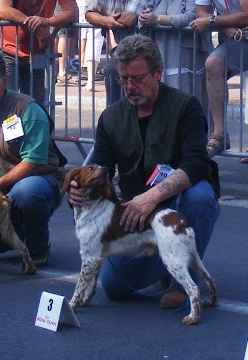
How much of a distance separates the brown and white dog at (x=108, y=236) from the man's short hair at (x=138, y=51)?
550 mm

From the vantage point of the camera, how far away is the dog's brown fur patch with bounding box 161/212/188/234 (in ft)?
18.0

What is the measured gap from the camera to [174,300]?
5.84m

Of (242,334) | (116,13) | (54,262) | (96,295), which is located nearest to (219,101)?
(116,13)

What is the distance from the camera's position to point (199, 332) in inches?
215

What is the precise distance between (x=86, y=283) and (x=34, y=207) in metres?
1.01

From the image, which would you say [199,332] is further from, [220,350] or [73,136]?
[73,136]

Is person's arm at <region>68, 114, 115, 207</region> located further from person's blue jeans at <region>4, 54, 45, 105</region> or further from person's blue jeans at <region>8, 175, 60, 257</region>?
person's blue jeans at <region>4, 54, 45, 105</region>

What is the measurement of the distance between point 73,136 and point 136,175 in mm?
3897

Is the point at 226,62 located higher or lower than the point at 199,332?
higher

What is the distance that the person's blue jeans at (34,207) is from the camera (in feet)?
21.7

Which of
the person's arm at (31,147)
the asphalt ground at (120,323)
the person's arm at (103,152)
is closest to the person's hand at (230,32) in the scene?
the asphalt ground at (120,323)

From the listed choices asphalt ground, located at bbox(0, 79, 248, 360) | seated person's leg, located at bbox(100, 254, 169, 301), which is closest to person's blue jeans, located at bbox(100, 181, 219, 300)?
seated person's leg, located at bbox(100, 254, 169, 301)

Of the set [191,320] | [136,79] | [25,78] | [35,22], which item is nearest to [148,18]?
[35,22]

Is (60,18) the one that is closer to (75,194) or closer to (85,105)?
(85,105)
